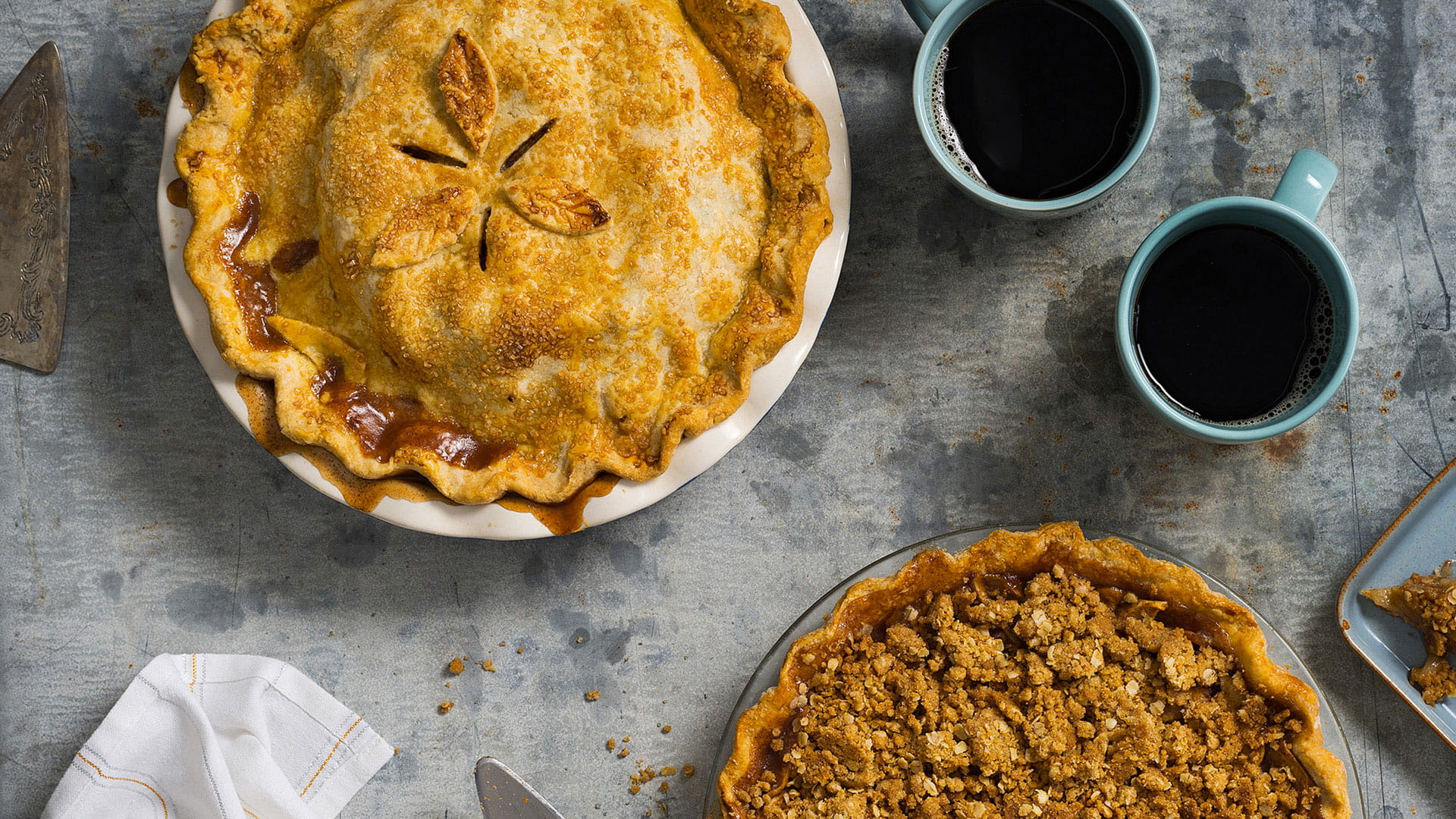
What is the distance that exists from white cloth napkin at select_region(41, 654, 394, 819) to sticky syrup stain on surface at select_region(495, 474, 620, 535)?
72 cm

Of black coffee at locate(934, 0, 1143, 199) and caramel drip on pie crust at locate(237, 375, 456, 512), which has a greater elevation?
black coffee at locate(934, 0, 1143, 199)

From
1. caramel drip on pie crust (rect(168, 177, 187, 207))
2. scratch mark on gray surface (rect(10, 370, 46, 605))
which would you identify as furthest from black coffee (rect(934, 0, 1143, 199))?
scratch mark on gray surface (rect(10, 370, 46, 605))

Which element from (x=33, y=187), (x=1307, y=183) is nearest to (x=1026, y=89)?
(x=1307, y=183)

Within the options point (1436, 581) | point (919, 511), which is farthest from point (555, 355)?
point (1436, 581)

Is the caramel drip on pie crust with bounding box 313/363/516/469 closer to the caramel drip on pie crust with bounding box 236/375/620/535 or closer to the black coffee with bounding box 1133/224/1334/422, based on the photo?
the caramel drip on pie crust with bounding box 236/375/620/535

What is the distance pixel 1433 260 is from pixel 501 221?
1.93 m

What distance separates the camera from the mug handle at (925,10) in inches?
70.3

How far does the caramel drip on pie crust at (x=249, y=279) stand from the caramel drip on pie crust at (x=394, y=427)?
0.40 ft

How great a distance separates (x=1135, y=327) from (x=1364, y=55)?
91cm

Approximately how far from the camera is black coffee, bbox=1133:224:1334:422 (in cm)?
177

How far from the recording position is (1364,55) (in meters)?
2.09

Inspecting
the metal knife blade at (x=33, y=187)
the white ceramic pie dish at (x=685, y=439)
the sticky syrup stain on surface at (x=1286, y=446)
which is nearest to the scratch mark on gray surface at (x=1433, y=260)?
the sticky syrup stain on surface at (x=1286, y=446)

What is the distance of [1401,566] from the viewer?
6.64 ft

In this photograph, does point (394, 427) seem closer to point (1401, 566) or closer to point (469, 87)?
point (469, 87)
